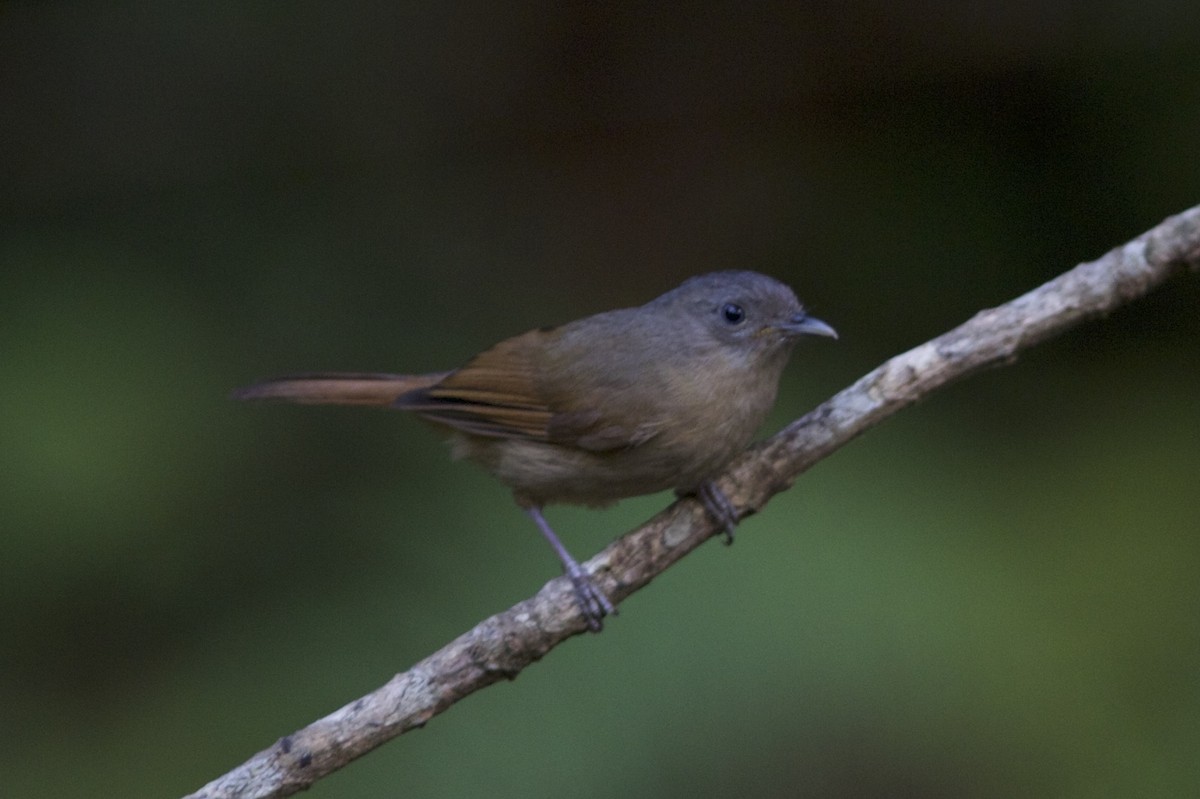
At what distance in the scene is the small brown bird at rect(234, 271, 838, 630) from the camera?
337 centimetres

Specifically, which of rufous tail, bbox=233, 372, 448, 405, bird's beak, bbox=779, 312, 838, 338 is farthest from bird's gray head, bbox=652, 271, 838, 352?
rufous tail, bbox=233, 372, 448, 405

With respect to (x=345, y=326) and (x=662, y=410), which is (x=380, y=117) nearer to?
(x=345, y=326)

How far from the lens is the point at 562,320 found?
534 centimetres

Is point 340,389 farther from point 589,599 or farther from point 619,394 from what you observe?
point 589,599

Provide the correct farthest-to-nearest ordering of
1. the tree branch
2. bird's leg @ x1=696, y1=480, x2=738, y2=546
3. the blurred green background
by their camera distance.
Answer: the blurred green background, bird's leg @ x1=696, y1=480, x2=738, y2=546, the tree branch

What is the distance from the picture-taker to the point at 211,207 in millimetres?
5258

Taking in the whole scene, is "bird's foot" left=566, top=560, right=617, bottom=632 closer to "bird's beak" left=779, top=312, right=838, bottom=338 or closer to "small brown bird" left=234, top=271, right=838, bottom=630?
"small brown bird" left=234, top=271, right=838, bottom=630

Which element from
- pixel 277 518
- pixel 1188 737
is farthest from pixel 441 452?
pixel 1188 737

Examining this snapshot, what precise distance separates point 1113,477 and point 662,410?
211 cm

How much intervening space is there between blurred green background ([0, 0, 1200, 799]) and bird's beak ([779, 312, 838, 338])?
109 cm

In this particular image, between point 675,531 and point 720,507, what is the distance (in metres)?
0.17

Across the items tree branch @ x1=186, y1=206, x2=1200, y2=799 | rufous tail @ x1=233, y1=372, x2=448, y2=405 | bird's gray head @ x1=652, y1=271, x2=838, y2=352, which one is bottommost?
tree branch @ x1=186, y1=206, x2=1200, y2=799

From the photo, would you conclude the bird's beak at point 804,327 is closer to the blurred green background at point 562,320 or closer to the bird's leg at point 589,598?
the bird's leg at point 589,598

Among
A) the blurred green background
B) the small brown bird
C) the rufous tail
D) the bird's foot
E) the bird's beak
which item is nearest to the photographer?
the bird's foot
